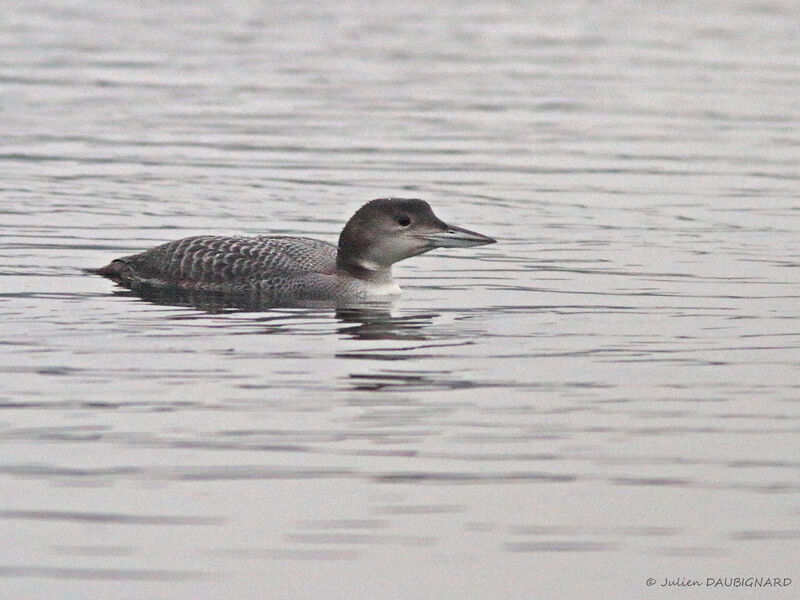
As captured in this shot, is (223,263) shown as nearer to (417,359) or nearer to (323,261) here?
(323,261)

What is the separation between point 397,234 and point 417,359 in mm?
2102

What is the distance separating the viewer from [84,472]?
6934 millimetres

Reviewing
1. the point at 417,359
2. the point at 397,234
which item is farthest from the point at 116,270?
the point at 417,359

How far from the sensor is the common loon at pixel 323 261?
36.5 ft

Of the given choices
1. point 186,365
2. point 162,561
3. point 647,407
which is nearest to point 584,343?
point 647,407

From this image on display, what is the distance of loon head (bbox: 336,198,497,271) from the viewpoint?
439 inches

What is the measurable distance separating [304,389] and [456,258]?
4895 mm

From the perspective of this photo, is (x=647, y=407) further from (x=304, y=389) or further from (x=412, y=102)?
(x=412, y=102)

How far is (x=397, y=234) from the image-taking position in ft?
36.7

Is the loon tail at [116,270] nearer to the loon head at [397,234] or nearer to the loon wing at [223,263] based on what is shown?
the loon wing at [223,263]
